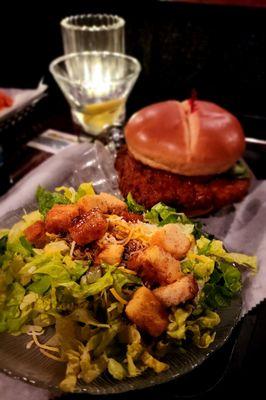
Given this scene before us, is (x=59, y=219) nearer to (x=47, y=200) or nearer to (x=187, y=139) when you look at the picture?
(x=47, y=200)

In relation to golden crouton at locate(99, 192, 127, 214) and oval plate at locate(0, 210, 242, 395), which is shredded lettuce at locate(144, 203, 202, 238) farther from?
oval plate at locate(0, 210, 242, 395)

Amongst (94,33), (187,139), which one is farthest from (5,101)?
(187,139)

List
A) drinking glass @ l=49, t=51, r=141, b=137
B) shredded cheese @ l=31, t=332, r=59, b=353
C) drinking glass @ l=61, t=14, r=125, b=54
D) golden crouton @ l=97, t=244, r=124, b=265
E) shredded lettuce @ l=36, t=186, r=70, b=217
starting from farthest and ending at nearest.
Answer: drinking glass @ l=61, t=14, r=125, b=54 → drinking glass @ l=49, t=51, r=141, b=137 → shredded lettuce @ l=36, t=186, r=70, b=217 → golden crouton @ l=97, t=244, r=124, b=265 → shredded cheese @ l=31, t=332, r=59, b=353

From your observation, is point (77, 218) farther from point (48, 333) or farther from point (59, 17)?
point (59, 17)

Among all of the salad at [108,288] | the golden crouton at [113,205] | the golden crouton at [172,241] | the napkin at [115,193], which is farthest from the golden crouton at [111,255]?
the napkin at [115,193]

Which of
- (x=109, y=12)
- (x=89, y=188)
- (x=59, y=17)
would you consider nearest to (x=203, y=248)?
(x=89, y=188)

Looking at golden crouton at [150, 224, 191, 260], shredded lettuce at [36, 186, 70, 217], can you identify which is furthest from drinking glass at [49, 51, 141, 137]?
golden crouton at [150, 224, 191, 260]

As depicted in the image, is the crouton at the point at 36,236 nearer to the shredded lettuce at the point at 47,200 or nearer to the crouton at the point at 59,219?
the crouton at the point at 59,219

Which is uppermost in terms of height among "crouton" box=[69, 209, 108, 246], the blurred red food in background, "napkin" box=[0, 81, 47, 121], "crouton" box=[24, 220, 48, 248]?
"crouton" box=[69, 209, 108, 246]
